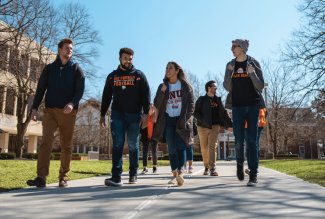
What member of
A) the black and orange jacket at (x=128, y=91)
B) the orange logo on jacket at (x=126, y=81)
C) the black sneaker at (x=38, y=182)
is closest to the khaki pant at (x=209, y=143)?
the black and orange jacket at (x=128, y=91)

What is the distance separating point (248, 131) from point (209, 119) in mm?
2921

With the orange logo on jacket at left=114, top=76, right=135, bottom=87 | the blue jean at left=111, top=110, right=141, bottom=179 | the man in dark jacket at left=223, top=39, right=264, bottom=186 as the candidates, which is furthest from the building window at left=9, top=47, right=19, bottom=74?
the man in dark jacket at left=223, top=39, right=264, bottom=186

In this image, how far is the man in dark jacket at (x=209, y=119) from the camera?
8.96 m

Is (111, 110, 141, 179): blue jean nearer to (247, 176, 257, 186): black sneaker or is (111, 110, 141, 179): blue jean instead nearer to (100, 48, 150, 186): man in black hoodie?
(100, 48, 150, 186): man in black hoodie

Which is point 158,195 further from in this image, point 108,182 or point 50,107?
point 50,107

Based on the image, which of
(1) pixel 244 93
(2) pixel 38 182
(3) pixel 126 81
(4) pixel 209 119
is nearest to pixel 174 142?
(3) pixel 126 81

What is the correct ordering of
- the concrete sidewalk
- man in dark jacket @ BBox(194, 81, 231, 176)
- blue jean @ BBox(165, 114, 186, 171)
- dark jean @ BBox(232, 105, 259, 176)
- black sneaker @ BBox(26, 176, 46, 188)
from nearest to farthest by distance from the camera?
the concrete sidewalk
black sneaker @ BBox(26, 176, 46, 188)
dark jean @ BBox(232, 105, 259, 176)
blue jean @ BBox(165, 114, 186, 171)
man in dark jacket @ BBox(194, 81, 231, 176)

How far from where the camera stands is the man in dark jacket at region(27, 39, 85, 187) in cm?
573

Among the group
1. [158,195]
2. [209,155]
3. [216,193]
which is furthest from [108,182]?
[209,155]

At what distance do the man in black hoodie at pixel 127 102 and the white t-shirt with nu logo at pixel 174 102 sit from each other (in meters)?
0.38

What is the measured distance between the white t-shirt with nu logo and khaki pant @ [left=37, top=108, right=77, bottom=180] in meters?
1.61

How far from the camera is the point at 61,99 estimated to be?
5.84 metres

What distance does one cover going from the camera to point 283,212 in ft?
11.5

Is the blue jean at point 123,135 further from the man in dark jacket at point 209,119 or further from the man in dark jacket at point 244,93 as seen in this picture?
the man in dark jacket at point 209,119
